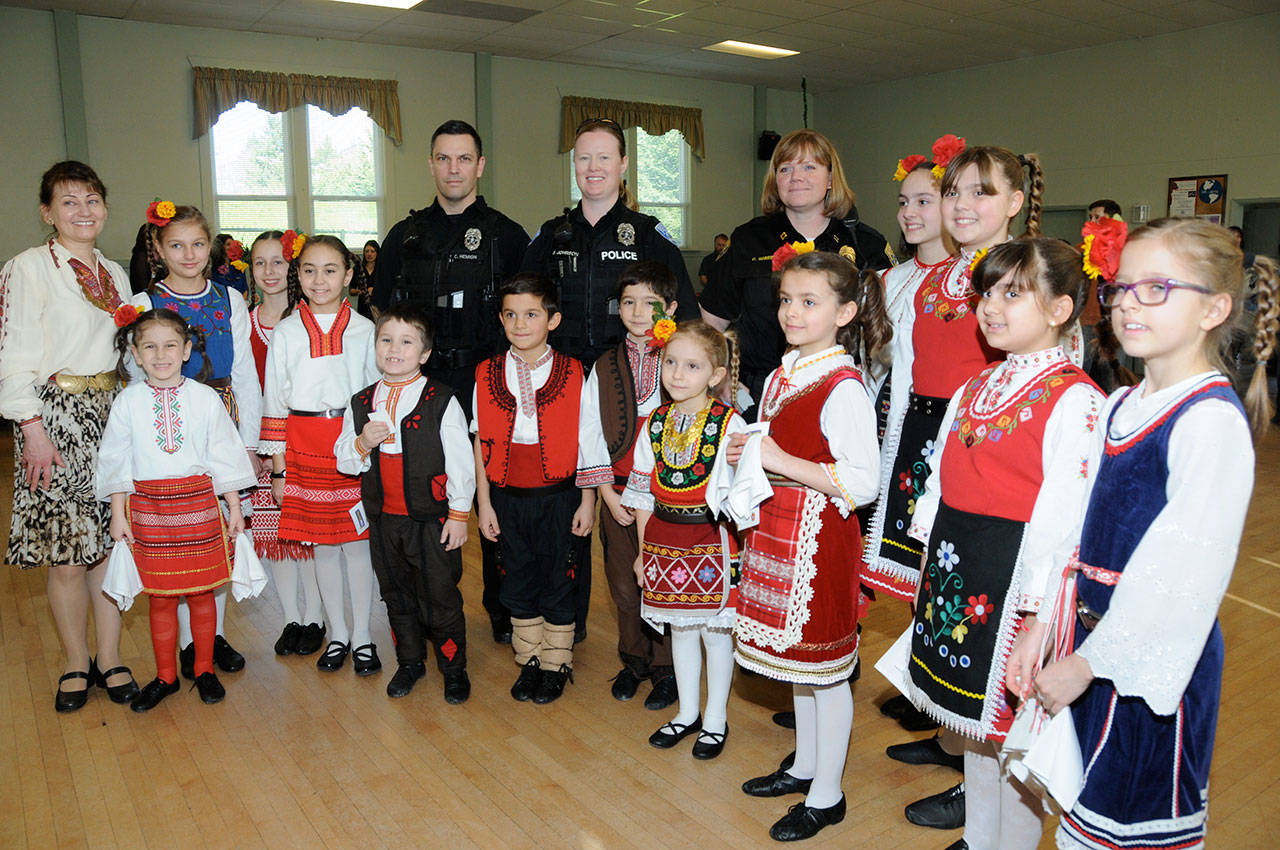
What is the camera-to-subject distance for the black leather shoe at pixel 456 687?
9.82 ft

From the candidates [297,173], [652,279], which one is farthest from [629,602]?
[297,173]

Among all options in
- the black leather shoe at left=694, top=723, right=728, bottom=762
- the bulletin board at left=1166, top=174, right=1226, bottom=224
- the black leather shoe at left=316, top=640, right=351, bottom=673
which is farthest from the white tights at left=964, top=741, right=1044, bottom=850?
the bulletin board at left=1166, top=174, right=1226, bottom=224

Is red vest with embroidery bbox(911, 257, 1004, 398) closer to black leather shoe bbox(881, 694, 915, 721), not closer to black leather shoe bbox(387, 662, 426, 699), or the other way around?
black leather shoe bbox(881, 694, 915, 721)

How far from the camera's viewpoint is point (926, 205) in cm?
263

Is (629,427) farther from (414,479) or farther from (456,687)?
(456,687)

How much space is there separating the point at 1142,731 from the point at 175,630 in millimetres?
2809

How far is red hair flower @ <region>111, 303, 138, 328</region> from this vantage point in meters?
2.87

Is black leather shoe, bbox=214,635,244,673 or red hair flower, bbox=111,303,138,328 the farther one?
black leather shoe, bbox=214,635,244,673

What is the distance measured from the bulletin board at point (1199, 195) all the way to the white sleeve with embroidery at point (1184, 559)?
31.1 feet

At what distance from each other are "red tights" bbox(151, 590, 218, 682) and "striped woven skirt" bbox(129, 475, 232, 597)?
0.09 meters

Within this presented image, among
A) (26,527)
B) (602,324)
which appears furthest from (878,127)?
(26,527)

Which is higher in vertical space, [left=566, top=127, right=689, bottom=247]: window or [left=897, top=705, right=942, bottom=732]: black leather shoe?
[left=566, top=127, right=689, bottom=247]: window

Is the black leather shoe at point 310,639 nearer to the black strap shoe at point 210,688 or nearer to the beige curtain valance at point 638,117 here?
the black strap shoe at point 210,688

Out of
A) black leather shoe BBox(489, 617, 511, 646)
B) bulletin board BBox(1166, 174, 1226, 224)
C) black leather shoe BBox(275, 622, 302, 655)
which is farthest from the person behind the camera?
bulletin board BBox(1166, 174, 1226, 224)
